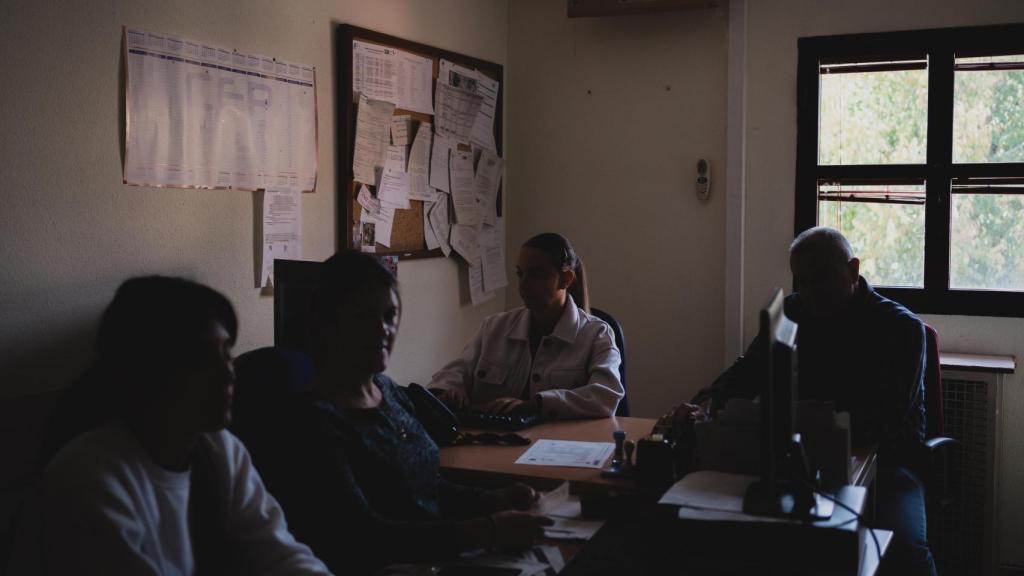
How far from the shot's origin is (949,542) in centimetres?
350

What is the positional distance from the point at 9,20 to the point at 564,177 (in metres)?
2.71

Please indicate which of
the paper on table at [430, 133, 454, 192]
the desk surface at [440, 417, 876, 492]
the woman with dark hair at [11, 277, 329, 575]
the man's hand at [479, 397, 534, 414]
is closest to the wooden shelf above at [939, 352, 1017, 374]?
the desk surface at [440, 417, 876, 492]

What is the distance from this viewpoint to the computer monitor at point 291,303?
8.35ft

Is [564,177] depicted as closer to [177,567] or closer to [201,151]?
[201,151]

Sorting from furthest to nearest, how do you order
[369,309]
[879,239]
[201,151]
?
[879,239] < [201,151] < [369,309]

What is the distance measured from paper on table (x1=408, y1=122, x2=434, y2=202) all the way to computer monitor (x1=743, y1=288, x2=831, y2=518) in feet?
7.84

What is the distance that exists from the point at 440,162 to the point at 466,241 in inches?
16.1

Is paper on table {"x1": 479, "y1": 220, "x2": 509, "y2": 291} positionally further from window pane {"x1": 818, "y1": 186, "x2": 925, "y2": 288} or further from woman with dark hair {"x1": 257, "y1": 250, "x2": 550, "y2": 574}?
woman with dark hair {"x1": 257, "y1": 250, "x2": 550, "y2": 574}

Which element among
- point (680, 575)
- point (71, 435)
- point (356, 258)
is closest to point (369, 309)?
point (356, 258)

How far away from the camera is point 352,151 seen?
346cm

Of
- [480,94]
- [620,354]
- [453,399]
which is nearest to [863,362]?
[620,354]

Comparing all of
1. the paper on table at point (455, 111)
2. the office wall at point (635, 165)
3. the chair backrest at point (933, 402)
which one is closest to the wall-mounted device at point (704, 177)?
the office wall at point (635, 165)

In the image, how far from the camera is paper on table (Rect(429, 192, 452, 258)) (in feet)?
13.1

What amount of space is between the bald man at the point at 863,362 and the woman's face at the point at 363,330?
0.99 metres
